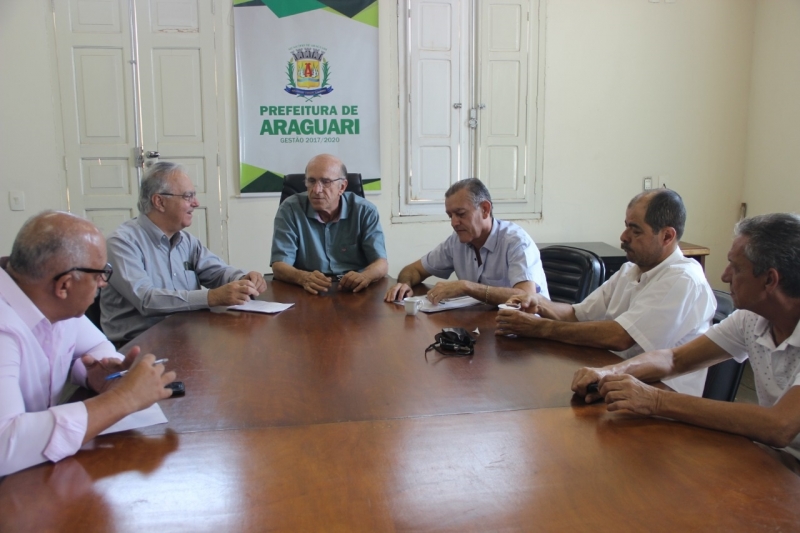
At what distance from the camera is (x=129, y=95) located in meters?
4.57

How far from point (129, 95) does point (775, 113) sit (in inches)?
191

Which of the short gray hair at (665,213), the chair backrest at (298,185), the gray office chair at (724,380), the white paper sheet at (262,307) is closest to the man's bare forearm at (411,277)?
the white paper sheet at (262,307)

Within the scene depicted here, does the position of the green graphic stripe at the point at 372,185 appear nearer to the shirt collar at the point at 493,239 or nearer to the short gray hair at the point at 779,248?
the shirt collar at the point at 493,239

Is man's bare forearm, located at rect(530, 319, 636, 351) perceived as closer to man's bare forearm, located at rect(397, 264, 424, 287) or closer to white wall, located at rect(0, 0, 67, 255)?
man's bare forearm, located at rect(397, 264, 424, 287)

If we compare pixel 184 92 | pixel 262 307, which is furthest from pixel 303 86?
pixel 262 307

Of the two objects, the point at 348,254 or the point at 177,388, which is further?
the point at 348,254

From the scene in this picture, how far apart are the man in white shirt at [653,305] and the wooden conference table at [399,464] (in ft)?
0.76

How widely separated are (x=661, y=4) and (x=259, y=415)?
4962 millimetres

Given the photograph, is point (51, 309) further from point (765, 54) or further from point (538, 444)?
point (765, 54)

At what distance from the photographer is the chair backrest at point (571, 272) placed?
9.10ft

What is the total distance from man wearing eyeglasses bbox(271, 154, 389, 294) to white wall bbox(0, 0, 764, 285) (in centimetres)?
152

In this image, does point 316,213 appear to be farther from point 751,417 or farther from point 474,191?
point 751,417

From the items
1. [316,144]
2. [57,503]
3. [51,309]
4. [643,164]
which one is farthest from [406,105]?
[57,503]

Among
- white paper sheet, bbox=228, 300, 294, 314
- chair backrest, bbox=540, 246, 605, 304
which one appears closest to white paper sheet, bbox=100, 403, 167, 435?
white paper sheet, bbox=228, 300, 294, 314
